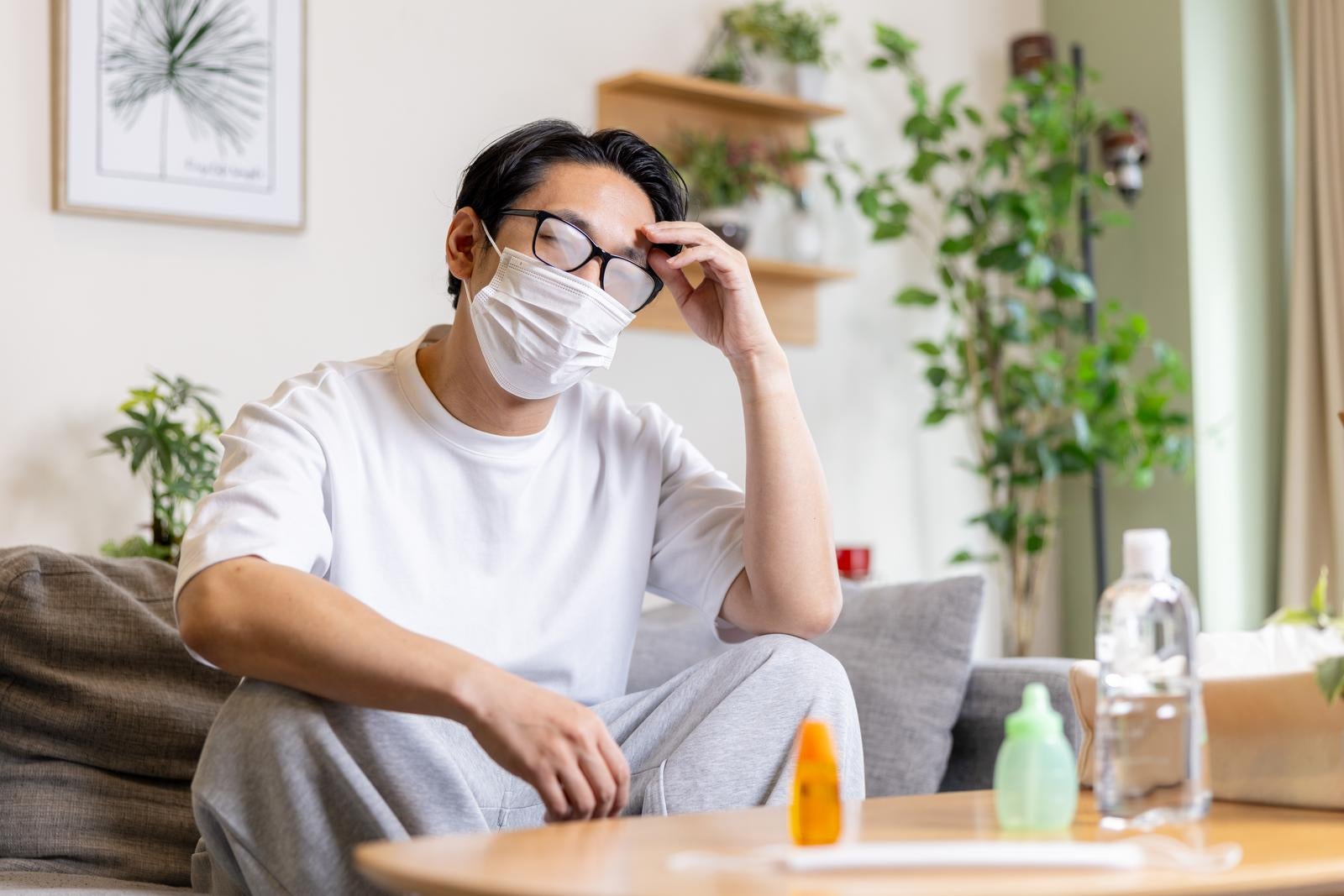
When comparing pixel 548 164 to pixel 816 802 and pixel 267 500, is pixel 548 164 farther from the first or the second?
pixel 816 802

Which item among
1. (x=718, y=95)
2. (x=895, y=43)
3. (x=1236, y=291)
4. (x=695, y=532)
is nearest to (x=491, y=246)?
(x=695, y=532)

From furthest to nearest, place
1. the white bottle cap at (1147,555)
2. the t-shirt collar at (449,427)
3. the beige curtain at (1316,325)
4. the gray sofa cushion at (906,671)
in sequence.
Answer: the beige curtain at (1316,325) < the gray sofa cushion at (906,671) < the t-shirt collar at (449,427) < the white bottle cap at (1147,555)

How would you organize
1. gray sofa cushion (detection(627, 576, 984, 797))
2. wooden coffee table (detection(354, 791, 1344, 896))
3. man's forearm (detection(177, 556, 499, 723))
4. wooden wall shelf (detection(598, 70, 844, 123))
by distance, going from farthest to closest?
1. wooden wall shelf (detection(598, 70, 844, 123))
2. gray sofa cushion (detection(627, 576, 984, 797))
3. man's forearm (detection(177, 556, 499, 723))
4. wooden coffee table (detection(354, 791, 1344, 896))

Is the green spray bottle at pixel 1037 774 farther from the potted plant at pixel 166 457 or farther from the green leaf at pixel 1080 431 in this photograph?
the green leaf at pixel 1080 431

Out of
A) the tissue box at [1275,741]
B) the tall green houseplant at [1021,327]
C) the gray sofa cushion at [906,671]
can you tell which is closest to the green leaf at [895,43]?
the tall green houseplant at [1021,327]

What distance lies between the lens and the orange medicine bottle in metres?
0.96

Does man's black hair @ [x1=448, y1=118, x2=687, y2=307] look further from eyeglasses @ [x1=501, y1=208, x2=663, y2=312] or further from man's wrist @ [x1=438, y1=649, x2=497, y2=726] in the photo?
man's wrist @ [x1=438, y1=649, x2=497, y2=726]

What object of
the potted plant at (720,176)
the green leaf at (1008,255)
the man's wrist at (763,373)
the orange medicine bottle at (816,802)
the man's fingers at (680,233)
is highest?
the potted plant at (720,176)

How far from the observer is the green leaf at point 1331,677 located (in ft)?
3.44

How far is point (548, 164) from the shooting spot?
1.68m

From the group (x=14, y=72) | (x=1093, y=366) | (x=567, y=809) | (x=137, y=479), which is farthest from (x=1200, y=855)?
(x=1093, y=366)

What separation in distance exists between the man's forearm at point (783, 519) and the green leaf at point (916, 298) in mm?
1704

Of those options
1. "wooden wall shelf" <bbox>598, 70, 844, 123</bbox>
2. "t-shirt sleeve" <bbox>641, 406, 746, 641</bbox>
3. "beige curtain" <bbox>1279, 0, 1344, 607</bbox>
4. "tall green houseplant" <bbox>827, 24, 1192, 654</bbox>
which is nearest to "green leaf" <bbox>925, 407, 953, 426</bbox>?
"tall green houseplant" <bbox>827, 24, 1192, 654</bbox>

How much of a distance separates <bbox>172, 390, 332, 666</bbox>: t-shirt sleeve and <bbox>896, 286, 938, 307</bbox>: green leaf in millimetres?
2003
